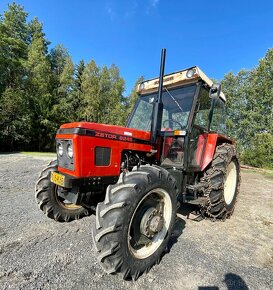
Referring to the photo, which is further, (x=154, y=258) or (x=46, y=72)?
(x=46, y=72)

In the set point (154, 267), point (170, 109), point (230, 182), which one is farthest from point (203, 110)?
point (154, 267)

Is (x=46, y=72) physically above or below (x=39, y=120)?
above

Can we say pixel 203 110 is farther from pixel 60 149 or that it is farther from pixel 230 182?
pixel 60 149

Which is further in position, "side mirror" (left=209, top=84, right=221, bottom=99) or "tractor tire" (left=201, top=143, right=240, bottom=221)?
"tractor tire" (left=201, top=143, right=240, bottom=221)

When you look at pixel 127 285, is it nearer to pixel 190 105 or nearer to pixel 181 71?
pixel 190 105

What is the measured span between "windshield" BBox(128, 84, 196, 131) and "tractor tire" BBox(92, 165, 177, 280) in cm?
129

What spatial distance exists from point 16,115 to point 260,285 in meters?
21.1

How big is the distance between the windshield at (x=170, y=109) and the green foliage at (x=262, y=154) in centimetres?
1479

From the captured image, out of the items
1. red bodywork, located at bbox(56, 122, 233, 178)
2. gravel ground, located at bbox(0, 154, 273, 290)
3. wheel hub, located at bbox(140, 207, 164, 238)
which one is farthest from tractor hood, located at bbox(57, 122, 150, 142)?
gravel ground, located at bbox(0, 154, 273, 290)

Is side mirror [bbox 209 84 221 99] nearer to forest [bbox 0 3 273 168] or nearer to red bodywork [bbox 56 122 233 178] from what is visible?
red bodywork [bbox 56 122 233 178]

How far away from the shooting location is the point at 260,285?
216 centimetres

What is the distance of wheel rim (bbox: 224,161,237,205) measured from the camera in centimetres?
428

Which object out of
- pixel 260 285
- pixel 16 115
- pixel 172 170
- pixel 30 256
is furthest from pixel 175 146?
pixel 16 115

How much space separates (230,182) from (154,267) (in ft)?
9.10
